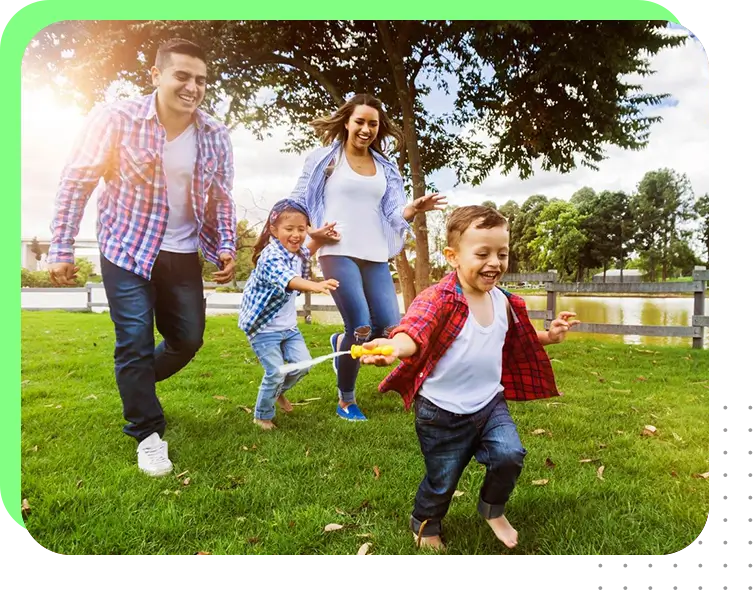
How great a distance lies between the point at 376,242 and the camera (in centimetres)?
235

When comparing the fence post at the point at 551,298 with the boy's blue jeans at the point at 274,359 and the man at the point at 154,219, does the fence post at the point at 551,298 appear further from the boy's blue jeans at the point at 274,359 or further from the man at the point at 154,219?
the man at the point at 154,219

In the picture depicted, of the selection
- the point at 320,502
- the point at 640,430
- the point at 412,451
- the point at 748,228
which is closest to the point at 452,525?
the point at 412,451

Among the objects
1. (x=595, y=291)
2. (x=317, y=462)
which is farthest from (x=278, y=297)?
(x=595, y=291)

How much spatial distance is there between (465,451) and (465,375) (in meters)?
0.29

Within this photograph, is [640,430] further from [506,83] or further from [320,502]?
[506,83]

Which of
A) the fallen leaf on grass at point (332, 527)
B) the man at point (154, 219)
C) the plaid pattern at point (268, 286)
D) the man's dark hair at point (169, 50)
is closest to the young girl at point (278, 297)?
the plaid pattern at point (268, 286)

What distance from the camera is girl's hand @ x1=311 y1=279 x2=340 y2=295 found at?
2301 millimetres

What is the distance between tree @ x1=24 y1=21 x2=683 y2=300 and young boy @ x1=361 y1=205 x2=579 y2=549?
358 millimetres

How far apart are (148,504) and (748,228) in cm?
268

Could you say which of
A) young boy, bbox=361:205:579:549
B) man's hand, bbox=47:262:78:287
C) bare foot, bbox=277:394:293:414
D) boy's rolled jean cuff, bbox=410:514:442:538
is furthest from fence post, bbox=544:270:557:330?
man's hand, bbox=47:262:78:287

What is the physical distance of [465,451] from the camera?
6.58 ft

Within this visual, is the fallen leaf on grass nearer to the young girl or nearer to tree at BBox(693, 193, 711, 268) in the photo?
the young girl

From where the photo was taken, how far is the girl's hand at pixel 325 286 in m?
2.30

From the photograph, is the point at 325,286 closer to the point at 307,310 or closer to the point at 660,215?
the point at 307,310
